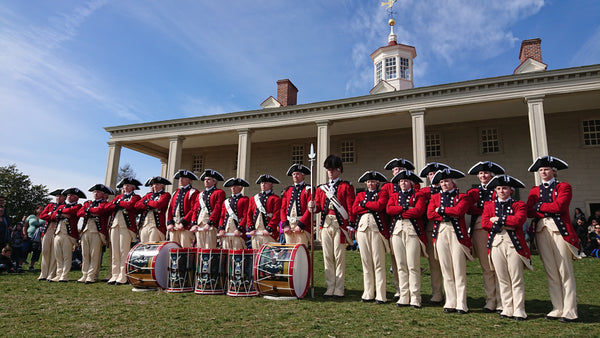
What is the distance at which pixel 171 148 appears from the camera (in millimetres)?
22234

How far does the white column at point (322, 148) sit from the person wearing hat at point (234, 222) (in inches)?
424

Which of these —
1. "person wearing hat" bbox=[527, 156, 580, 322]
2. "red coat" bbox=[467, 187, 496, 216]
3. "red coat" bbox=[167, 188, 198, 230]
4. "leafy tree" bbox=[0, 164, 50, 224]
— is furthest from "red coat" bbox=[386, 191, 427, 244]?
"leafy tree" bbox=[0, 164, 50, 224]

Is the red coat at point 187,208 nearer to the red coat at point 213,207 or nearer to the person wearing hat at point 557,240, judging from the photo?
the red coat at point 213,207

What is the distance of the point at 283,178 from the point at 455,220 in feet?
61.9

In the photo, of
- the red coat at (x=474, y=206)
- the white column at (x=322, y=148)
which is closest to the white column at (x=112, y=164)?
the white column at (x=322, y=148)

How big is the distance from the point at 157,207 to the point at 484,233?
6.37 meters

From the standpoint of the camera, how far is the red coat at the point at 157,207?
7988 mm

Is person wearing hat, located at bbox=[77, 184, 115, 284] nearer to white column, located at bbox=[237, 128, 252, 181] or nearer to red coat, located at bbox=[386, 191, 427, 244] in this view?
red coat, located at bbox=[386, 191, 427, 244]

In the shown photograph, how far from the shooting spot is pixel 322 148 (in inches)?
746

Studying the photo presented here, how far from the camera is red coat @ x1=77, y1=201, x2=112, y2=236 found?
27.2 ft

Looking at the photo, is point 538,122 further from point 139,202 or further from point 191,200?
point 139,202

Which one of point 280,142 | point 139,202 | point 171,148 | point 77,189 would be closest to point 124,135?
point 171,148

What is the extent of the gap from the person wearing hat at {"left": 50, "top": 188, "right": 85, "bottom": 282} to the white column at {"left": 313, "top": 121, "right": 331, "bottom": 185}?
37.3 feet

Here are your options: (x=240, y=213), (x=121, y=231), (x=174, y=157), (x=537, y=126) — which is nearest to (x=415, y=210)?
(x=240, y=213)
